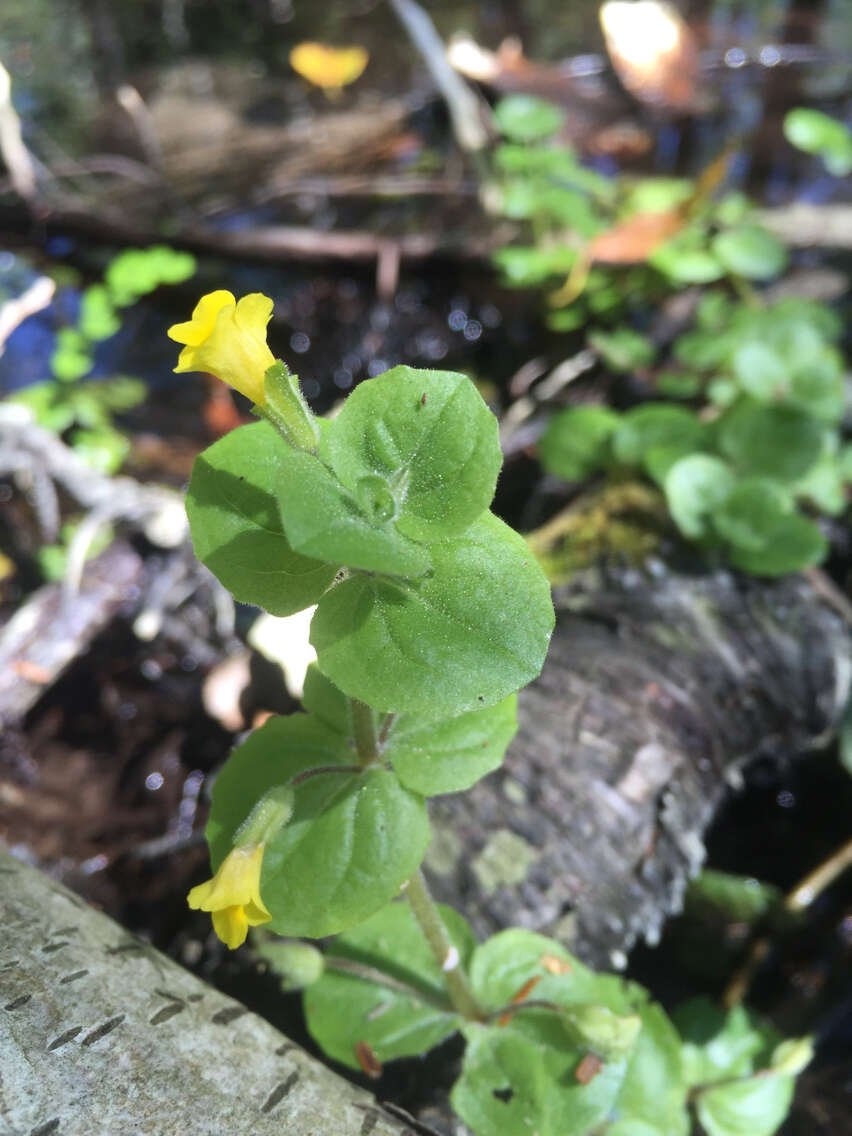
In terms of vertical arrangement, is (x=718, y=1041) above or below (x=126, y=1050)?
below

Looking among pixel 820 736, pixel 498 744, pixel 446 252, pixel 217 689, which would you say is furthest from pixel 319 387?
pixel 498 744

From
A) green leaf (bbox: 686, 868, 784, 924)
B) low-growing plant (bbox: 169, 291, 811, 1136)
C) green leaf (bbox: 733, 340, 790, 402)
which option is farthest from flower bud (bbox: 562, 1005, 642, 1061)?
green leaf (bbox: 733, 340, 790, 402)

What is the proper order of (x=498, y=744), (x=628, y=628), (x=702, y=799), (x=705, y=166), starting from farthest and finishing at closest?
(x=705, y=166)
(x=628, y=628)
(x=702, y=799)
(x=498, y=744)

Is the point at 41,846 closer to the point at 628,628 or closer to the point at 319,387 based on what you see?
the point at 628,628

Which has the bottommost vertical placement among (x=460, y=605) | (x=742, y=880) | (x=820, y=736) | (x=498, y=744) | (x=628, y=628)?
(x=742, y=880)

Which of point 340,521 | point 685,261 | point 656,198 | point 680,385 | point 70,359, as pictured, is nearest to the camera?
point 340,521

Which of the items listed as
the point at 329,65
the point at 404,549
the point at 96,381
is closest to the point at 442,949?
the point at 404,549

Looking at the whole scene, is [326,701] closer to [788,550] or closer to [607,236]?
[788,550]
